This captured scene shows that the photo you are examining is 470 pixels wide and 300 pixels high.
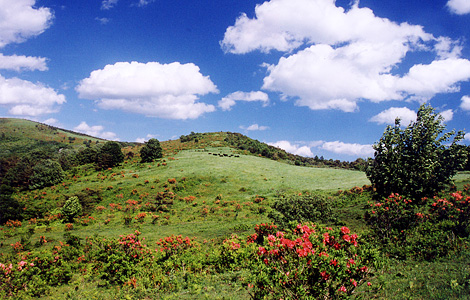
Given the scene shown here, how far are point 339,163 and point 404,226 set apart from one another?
102718mm

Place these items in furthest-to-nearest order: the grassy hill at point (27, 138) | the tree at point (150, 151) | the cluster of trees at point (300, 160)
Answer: the grassy hill at point (27, 138) < the cluster of trees at point (300, 160) < the tree at point (150, 151)

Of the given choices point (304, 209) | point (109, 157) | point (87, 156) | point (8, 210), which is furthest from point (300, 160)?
point (8, 210)

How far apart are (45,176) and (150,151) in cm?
2745

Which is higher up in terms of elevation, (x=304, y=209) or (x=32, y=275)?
(x=304, y=209)

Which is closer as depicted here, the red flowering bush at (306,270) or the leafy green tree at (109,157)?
the red flowering bush at (306,270)

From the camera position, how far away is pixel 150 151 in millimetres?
76938

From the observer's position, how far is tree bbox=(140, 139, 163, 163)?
249 feet

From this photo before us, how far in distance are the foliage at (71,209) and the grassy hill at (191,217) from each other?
2.89ft

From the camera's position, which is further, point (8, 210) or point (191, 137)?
point (191, 137)

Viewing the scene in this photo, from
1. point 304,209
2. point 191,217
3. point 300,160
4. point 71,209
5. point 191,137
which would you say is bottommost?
point 71,209

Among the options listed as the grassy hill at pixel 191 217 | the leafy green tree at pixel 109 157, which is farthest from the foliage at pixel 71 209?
the leafy green tree at pixel 109 157

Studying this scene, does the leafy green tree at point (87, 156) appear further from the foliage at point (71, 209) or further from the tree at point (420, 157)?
the tree at point (420, 157)

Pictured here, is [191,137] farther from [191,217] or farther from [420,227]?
[420,227]

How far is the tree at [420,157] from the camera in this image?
19297 millimetres
